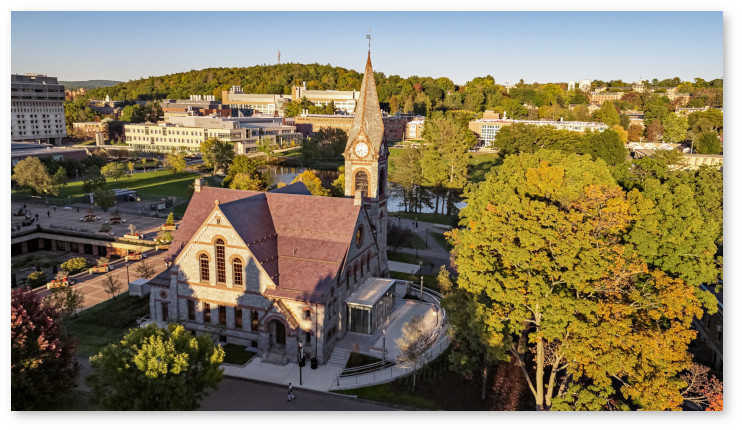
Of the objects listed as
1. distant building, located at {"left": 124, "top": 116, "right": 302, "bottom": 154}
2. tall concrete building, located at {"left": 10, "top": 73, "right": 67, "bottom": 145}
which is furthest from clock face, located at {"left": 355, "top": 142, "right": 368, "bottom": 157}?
distant building, located at {"left": 124, "top": 116, "right": 302, "bottom": 154}

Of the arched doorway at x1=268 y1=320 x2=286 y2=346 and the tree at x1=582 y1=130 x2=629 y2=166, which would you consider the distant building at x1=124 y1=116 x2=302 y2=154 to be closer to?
the tree at x1=582 y1=130 x2=629 y2=166

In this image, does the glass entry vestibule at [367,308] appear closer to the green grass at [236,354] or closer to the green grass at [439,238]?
the green grass at [236,354]

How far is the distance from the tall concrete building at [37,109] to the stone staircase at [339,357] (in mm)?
73875

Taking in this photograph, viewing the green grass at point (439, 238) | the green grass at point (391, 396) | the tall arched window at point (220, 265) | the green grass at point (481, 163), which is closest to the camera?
the green grass at point (391, 396)

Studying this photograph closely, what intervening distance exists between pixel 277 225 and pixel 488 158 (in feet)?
324

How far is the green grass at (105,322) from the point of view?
3409cm

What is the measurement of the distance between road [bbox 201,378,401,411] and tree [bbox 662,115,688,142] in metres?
106

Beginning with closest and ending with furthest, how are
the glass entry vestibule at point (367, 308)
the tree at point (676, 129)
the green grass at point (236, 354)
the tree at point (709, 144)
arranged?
the green grass at point (236, 354) < the glass entry vestibule at point (367, 308) < the tree at point (709, 144) < the tree at point (676, 129)

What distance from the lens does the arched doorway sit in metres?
32.8

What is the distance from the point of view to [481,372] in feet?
102

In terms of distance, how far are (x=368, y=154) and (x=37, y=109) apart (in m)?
92.4

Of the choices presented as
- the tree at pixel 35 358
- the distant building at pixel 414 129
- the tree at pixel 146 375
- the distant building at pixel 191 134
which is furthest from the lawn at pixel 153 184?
the distant building at pixel 414 129

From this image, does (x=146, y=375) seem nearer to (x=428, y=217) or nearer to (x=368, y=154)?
(x=368, y=154)

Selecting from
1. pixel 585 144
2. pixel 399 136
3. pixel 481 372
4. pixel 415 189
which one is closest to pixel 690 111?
pixel 585 144
